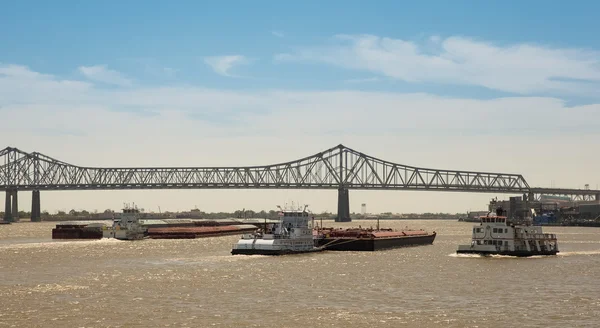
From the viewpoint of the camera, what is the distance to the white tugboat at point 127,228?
468 ft

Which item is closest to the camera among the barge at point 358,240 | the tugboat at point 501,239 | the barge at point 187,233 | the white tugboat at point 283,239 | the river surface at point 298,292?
the river surface at point 298,292

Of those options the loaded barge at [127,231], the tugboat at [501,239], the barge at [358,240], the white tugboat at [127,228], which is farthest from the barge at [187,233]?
the tugboat at [501,239]

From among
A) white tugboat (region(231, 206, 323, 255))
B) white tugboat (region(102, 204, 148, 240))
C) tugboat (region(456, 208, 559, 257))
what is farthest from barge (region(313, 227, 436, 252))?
white tugboat (region(102, 204, 148, 240))

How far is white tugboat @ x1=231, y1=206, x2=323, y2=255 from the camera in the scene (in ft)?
318

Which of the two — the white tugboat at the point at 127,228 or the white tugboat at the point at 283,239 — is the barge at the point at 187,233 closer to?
the white tugboat at the point at 127,228

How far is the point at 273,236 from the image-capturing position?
99.2 metres

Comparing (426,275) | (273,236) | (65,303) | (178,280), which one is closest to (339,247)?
(273,236)

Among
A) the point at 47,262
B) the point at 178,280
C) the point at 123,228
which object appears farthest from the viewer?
the point at 123,228

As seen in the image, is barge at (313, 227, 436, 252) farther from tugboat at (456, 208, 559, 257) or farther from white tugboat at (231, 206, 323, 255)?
tugboat at (456, 208, 559, 257)

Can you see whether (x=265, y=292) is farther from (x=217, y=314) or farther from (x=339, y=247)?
(x=339, y=247)

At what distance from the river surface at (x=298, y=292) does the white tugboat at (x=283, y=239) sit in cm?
473

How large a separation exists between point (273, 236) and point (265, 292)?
40477 mm

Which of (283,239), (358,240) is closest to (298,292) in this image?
(283,239)

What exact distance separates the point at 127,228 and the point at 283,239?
5239 cm
